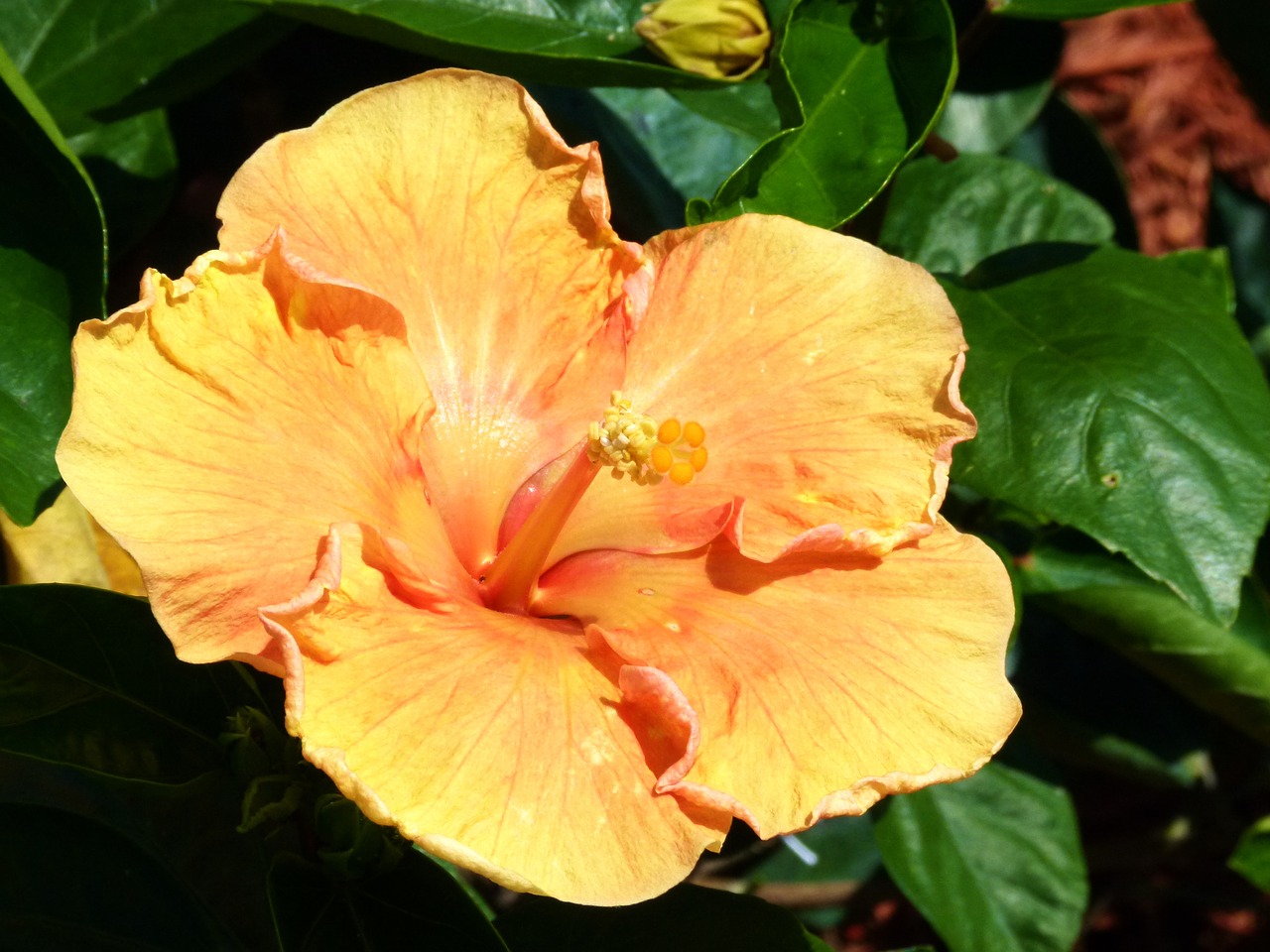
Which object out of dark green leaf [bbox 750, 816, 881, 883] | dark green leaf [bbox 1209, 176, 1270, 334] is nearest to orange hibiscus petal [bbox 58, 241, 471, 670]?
dark green leaf [bbox 750, 816, 881, 883]

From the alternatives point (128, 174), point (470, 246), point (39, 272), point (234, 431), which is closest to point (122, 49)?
point (128, 174)

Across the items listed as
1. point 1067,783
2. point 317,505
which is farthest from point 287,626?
point 1067,783

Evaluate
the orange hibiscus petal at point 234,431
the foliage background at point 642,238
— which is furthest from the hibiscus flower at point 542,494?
the foliage background at point 642,238

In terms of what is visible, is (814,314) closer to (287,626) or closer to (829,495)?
(829,495)

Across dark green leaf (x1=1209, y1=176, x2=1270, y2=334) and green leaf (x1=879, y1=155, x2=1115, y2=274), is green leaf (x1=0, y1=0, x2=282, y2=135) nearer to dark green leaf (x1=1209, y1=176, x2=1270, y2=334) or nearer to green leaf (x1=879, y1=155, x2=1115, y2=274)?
green leaf (x1=879, y1=155, x2=1115, y2=274)

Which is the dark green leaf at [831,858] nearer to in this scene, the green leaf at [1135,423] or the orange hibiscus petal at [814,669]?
the green leaf at [1135,423]

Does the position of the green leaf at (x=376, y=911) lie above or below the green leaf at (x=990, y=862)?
above
